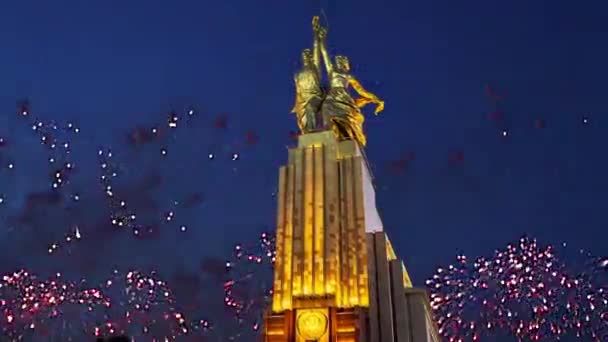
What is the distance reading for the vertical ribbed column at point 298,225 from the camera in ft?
66.3

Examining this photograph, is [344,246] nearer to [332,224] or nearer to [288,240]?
[332,224]

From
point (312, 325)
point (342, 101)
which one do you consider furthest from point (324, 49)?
point (312, 325)

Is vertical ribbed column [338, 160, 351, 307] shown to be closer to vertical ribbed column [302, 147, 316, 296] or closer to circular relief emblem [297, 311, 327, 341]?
circular relief emblem [297, 311, 327, 341]

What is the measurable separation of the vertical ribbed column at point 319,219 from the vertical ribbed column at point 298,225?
0.37m

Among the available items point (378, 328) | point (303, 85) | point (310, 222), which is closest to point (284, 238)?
point (310, 222)

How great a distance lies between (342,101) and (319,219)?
15.7 feet

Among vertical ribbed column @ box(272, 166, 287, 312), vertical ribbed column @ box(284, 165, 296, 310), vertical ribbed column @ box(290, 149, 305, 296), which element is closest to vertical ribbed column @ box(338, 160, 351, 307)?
vertical ribbed column @ box(290, 149, 305, 296)

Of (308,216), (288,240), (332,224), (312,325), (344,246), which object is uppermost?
(308,216)

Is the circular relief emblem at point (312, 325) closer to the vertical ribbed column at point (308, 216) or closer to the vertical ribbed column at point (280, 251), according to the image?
the vertical ribbed column at point (308, 216)

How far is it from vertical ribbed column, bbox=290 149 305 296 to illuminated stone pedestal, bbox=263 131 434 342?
0.03 m

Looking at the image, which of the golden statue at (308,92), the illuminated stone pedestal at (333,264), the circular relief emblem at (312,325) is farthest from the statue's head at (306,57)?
the circular relief emblem at (312,325)

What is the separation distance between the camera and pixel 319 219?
69.5 feet

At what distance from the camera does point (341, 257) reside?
20.5m

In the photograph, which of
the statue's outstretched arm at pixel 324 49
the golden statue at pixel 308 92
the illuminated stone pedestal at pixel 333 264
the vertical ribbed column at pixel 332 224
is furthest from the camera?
the statue's outstretched arm at pixel 324 49
